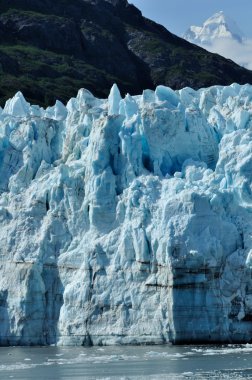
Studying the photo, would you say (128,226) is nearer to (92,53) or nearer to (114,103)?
(114,103)

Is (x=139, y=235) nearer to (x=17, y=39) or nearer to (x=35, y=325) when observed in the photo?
(x=35, y=325)

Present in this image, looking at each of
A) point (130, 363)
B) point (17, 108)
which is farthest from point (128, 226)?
point (17, 108)

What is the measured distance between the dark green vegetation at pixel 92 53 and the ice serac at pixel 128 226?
161ft

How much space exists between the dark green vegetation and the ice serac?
49088 mm

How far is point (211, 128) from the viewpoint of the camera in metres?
36.7

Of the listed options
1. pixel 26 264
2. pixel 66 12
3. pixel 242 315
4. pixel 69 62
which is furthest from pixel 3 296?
pixel 66 12

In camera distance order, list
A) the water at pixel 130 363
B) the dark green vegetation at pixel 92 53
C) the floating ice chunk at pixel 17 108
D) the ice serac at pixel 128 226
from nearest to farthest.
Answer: the water at pixel 130 363 → the ice serac at pixel 128 226 → the floating ice chunk at pixel 17 108 → the dark green vegetation at pixel 92 53

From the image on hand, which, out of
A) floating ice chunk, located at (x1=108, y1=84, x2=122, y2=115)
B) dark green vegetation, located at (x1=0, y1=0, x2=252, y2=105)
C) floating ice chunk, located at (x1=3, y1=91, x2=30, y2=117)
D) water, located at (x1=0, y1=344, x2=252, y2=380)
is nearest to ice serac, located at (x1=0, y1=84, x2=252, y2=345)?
floating ice chunk, located at (x1=108, y1=84, x2=122, y2=115)

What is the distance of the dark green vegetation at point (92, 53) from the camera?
91375 mm

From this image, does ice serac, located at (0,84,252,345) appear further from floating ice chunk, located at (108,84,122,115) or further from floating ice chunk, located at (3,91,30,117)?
floating ice chunk, located at (3,91,30,117)

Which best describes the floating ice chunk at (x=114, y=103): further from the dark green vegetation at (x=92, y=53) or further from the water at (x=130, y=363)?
the dark green vegetation at (x=92, y=53)

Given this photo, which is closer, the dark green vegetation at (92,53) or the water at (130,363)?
the water at (130,363)

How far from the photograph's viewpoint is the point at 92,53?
329 feet

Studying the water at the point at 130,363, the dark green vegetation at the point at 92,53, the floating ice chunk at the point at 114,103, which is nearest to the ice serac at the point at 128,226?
the floating ice chunk at the point at 114,103
